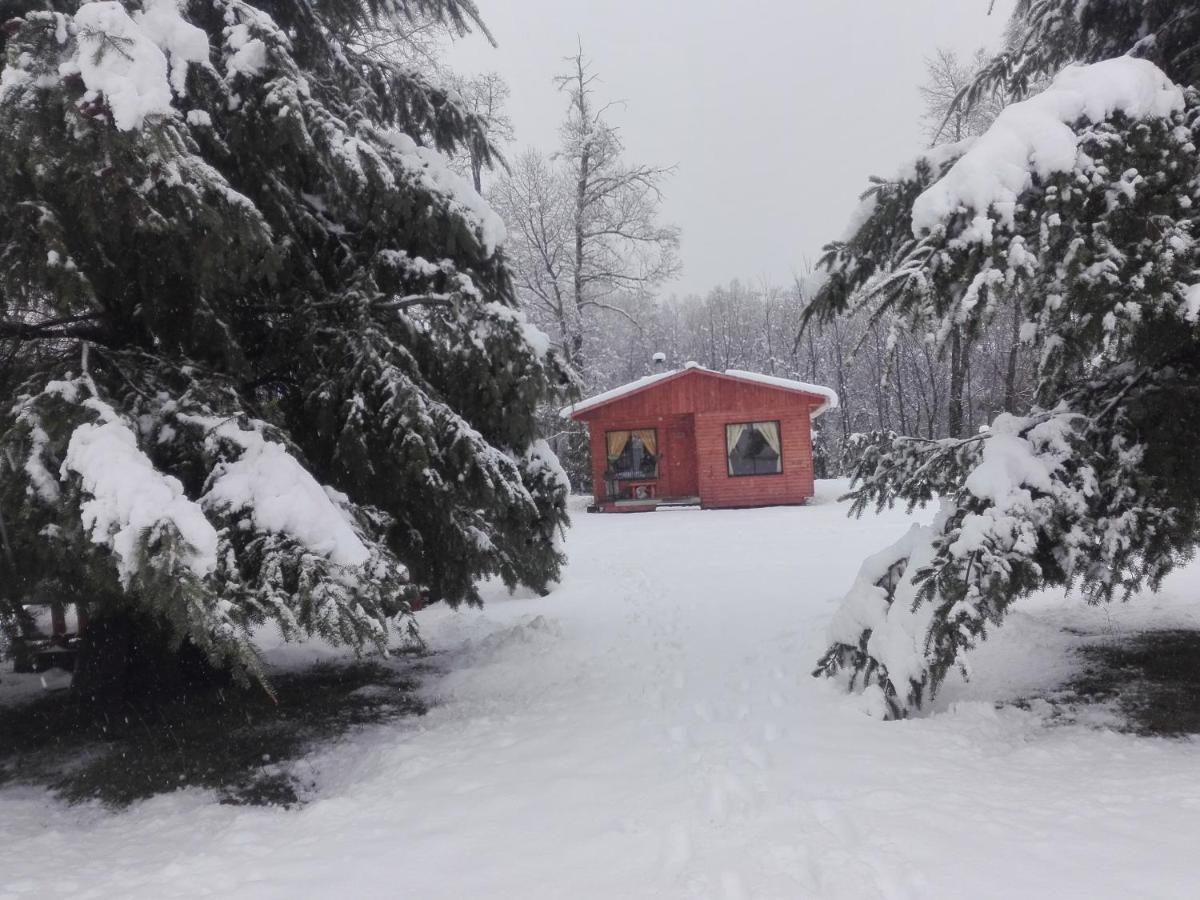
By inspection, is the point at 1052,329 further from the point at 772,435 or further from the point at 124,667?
the point at 772,435

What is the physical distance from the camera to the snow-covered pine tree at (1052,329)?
3.58 metres

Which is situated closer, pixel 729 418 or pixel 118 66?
pixel 118 66

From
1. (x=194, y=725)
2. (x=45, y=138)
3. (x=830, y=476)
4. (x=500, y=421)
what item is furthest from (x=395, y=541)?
(x=830, y=476)

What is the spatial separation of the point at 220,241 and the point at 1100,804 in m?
4.81

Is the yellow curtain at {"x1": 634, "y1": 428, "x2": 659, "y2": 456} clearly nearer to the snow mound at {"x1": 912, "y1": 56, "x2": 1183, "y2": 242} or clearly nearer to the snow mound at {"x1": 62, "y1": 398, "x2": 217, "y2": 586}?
the snow mound at {"x1": 912, "y1": 56, "x2": 1183, "y2": 242}

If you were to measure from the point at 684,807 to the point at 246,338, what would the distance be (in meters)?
4.01

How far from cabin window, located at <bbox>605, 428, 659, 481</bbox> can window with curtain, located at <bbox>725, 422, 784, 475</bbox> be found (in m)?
2.26

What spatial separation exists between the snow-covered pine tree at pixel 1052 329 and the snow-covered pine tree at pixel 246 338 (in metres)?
2.59

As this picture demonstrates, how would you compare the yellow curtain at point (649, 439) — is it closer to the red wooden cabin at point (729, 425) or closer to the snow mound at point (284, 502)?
the red wooden cabin at point (729, 425)

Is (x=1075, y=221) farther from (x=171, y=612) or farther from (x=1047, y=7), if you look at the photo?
(x=171, y=612)

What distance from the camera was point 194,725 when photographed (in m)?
5.26

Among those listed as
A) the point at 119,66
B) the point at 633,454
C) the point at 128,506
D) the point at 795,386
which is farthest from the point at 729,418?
the point at 128,506

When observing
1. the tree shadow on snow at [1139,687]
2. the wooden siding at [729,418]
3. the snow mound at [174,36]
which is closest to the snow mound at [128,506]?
the snow mound at [174,36]

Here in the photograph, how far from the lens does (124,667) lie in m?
5.53
